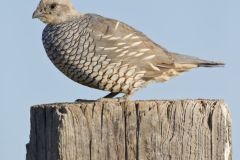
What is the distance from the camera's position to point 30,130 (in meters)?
4.65

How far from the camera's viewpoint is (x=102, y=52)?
22.9 feet

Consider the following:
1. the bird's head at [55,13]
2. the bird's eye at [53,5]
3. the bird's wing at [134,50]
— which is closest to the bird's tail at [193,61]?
the bird's wing at [134,50]

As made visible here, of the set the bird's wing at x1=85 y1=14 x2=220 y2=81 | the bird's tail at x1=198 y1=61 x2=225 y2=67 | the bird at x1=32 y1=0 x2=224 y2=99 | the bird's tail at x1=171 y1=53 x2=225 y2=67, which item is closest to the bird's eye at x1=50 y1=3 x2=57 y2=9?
the bird at x1=32 y1=0 x2=224 y2=99

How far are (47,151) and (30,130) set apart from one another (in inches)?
14.1

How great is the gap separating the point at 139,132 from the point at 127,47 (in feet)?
10.4

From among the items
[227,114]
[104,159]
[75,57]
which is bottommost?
[104,159]

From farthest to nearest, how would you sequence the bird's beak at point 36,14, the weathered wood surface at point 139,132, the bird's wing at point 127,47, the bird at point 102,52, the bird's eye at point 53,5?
the bird's eye at point 53,5, the bird's beak at point 36,14, the bird's wing at point 127,47, the bird at point 102,52, the weathered wood surface at point 139,132

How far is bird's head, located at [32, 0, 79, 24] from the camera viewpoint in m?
7.70

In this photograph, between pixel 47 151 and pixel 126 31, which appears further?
pixel 126 31

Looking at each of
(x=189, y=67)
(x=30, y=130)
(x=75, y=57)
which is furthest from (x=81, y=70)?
(x=30, y=130)

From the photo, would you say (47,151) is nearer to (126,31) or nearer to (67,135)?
(67,135)

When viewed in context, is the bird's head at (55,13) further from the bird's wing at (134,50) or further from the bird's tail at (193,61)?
the bird's tail at (193,61)

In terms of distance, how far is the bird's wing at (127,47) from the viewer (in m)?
7.05

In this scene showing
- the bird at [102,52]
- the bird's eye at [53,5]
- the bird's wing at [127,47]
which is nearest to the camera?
the bird at [102,52]
